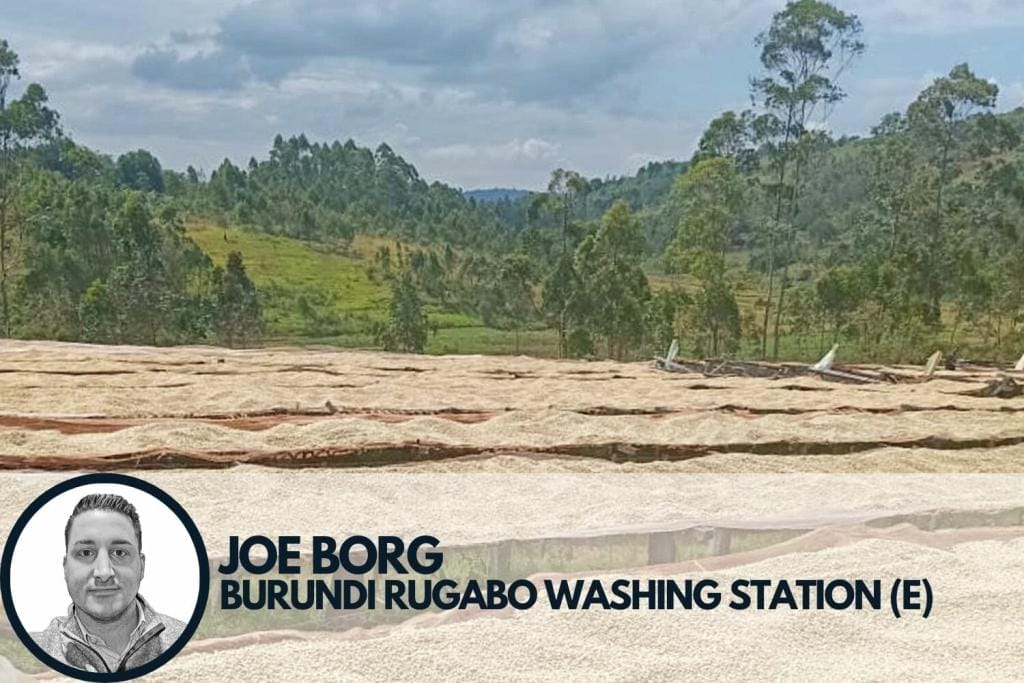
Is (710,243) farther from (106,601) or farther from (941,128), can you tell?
(106,601)

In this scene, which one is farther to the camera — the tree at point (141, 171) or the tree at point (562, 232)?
the tree at point (141, 171)

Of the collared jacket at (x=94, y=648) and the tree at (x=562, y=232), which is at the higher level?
the tree at (x=562, y=232)

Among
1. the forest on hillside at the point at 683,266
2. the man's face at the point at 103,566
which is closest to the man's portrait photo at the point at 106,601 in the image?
the man's face at the point at 103,566

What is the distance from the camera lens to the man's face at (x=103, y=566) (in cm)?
252

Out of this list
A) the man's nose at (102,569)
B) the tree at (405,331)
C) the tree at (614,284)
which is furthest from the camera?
the tree at (405,331)

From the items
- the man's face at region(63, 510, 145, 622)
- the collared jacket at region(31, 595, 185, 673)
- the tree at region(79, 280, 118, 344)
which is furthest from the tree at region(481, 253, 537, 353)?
the man's face at region(63, 510, 145, 622)

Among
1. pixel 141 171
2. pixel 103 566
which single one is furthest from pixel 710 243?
pixel 141 171

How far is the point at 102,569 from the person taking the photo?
8.25 ft

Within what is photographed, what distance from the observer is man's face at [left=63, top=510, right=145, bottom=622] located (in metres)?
2.52

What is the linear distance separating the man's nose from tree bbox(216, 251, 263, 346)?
19752mm

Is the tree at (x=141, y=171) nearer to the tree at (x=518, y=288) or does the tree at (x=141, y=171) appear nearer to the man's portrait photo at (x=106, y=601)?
the tree at (x=518, y=288)

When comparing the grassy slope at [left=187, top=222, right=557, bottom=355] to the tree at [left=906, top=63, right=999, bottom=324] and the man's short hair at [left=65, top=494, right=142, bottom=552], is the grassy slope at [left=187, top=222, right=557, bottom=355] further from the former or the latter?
the man's short hair at [left=65, top=494, right=142, bottom=552]

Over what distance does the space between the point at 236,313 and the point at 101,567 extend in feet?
65.5

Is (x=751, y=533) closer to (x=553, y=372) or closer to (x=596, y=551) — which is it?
(x=596, y=551)
